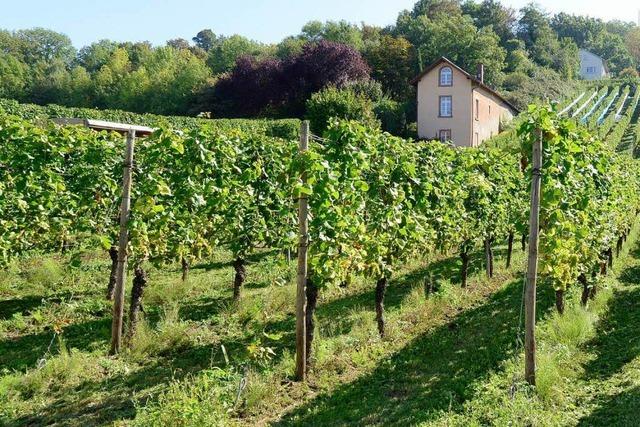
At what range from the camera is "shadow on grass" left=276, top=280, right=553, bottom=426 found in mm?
6098

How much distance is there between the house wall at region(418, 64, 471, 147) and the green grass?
25036mm

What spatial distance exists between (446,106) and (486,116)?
179 inches

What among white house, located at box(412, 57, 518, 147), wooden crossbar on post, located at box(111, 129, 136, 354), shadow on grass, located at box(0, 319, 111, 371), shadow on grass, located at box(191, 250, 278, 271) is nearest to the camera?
shadow on grass, located at box(0, 319, 111, 371)

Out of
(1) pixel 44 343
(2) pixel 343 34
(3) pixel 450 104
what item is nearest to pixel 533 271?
(1) pixel 44 343

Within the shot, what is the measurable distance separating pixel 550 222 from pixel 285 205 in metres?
4.06

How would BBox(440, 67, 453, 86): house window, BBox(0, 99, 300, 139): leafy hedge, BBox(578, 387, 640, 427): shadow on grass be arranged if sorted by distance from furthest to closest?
BBox(440, 67, 453, 86): house window, BBox(0, 99, 300, 139): leafy hedge, BBox(578, 387, 640, 427): shadow on grass

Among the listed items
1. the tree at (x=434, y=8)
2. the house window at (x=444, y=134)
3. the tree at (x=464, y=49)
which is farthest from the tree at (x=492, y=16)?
the house window at (x=444, y=134)

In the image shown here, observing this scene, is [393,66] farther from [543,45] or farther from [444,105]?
[543,45]

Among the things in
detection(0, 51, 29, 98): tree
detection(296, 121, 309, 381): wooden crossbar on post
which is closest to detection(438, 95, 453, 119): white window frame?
detection(296, 121, 309, 381): wooden crossbar on post

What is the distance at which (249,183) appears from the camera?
31.8 feet

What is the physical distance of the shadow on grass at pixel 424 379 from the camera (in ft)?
20.0

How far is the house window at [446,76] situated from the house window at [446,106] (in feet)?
2.96

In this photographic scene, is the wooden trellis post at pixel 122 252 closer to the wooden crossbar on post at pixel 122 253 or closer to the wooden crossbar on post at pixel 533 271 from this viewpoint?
the wooden crossbar on post at pixel 122 253

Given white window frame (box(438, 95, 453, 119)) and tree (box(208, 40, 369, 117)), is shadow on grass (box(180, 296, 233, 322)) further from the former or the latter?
tree (box(208, 40, 369, 117))
